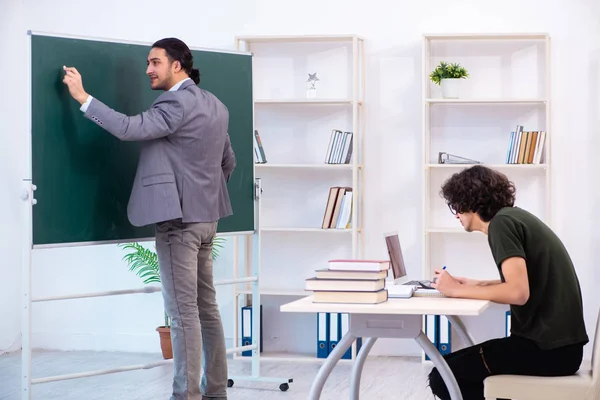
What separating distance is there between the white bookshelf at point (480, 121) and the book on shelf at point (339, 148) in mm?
495

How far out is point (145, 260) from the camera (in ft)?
17.3

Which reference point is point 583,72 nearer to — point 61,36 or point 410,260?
point 410,260

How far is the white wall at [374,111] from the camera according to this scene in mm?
5184

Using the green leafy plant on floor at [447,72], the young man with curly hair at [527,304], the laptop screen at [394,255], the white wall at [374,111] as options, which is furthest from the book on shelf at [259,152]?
the young man with curly hair at [527,304]

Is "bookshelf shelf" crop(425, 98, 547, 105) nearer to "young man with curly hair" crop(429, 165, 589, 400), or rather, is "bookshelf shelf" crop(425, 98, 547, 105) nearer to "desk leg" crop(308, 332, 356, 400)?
"young man with curly hair" crop(429, 165, 589, 400)

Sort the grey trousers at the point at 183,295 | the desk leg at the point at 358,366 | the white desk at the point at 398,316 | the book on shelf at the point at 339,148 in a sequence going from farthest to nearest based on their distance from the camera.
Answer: the book on shelf at the point at 339,148
the grey trousers at the point at 183,295
the desk leg at the point at 358,366
the white desk at the point at 398,316

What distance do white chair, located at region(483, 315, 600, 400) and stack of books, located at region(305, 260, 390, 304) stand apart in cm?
46

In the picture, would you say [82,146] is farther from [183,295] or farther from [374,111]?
[374,111]

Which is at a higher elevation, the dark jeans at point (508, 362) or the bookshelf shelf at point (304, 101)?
the bookshelf shelf at point (304, 101)

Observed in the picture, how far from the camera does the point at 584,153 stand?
17.0 ft

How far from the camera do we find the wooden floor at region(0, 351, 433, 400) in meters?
4.27

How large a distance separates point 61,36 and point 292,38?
6.56 ft

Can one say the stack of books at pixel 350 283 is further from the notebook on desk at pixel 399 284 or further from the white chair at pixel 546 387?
the white chair at pixel 546 387

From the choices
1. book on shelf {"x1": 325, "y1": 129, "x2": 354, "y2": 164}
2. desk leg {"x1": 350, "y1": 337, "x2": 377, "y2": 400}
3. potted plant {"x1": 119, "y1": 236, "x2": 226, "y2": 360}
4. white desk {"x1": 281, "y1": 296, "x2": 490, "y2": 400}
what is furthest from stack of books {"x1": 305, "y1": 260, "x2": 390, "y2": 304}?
potted plant {"x1": 119, "y1": 236, "x2": 226, "y2": 360}
